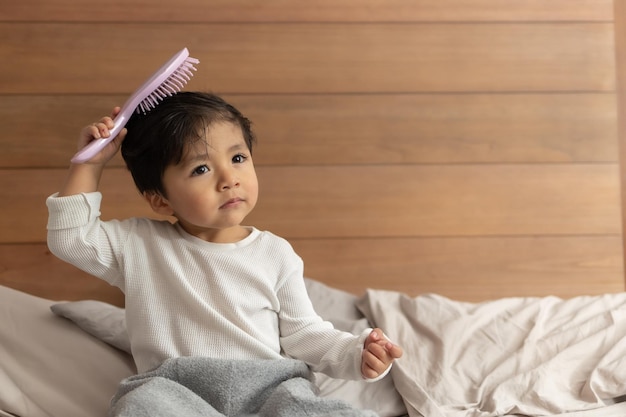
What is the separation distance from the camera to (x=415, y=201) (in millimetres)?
1868

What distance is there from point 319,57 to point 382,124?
210mm

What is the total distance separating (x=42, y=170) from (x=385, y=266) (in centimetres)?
80

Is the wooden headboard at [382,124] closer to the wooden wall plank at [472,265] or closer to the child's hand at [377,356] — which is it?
the wooden wall plank at [472,265]

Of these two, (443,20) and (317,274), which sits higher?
(443,20)

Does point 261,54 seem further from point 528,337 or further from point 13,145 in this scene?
point 528,337

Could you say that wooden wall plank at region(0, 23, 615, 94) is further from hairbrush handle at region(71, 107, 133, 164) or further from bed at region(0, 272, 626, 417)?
hairbrush handle at region(71, 107, 133, 164)

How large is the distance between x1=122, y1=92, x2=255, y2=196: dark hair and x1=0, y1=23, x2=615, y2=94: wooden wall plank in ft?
2.07

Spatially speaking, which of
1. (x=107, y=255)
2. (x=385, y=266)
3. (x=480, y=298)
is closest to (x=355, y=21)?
(x=385, y=266)

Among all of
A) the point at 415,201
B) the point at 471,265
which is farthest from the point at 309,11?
the point at 471,265

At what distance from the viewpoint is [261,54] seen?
5.98 ft

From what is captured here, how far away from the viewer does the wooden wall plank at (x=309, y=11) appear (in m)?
1.78

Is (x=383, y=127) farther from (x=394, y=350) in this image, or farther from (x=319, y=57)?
(x=394, y=350)

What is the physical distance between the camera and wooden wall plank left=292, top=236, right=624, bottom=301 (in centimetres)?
186

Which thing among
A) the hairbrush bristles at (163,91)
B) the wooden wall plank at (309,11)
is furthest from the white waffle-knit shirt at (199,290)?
the wooden wall plank at (309,11)
